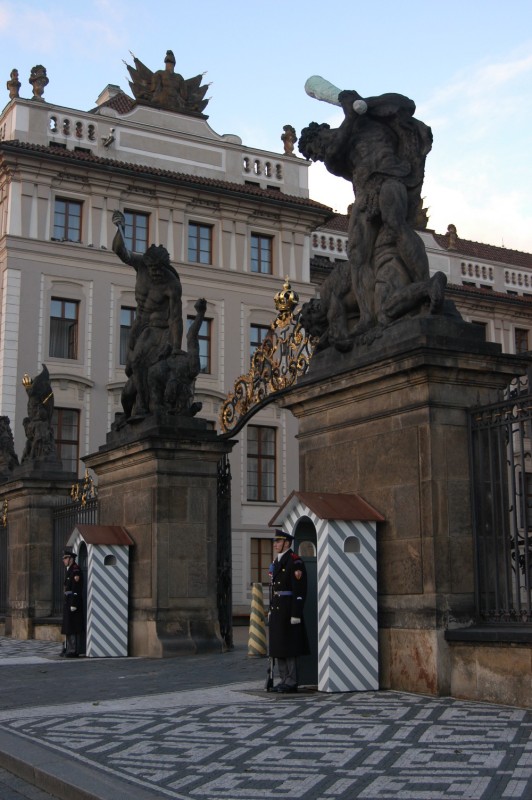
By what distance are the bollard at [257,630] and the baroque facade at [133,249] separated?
1898 centimetres

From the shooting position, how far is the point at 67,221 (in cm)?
3641

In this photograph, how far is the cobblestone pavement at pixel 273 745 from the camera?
18.8 feet

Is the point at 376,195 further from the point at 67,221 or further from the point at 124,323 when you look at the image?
the point at 124,323

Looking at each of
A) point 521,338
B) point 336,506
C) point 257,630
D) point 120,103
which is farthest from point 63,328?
point 336,506

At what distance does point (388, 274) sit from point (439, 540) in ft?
9.14

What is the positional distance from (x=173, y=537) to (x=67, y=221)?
2321cm

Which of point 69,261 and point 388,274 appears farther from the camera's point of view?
point 69,261

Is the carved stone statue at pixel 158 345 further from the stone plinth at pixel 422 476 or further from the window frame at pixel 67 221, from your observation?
the window frame at pixel 67 221

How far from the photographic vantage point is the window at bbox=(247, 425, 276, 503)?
128 ft

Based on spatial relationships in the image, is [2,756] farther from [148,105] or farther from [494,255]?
[494,255]

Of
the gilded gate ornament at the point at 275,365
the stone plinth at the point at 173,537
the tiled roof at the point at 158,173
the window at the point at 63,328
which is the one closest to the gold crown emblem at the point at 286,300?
the gilded gate ornament at the point at 275,365

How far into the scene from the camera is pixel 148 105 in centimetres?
3925

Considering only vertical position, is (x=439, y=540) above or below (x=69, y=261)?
below

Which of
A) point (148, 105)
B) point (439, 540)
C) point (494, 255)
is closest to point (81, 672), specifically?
point (439, 540)
